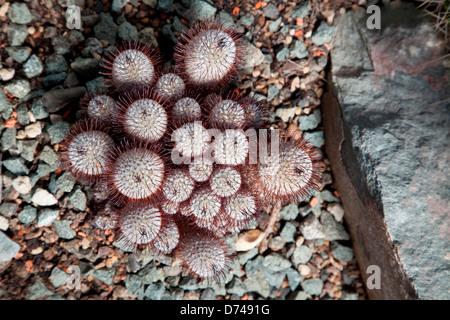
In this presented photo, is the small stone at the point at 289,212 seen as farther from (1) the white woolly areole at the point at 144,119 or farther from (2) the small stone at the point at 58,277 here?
(2) the small stone at the point at 58,277

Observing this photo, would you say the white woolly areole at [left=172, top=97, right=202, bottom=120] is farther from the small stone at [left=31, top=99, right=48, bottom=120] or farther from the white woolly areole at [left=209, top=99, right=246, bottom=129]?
the small stone at [left=31, top=99, right=48, bottom=120]

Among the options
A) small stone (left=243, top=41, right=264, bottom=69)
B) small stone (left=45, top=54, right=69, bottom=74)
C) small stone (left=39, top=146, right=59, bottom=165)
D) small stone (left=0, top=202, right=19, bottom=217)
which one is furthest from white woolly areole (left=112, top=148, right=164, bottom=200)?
small stone (left=243, top=41, right=264, bottom=69)

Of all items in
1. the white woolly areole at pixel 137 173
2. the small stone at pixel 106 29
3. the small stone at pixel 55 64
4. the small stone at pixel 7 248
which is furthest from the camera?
the small stone at pixel 106 29

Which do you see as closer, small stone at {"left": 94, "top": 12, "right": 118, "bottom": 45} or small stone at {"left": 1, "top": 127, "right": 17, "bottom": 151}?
small stone at {"left": 1, "top": 127, "right": 17, "bottom": 151}

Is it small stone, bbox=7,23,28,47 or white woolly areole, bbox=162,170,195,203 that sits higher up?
small stone, bbox=7,23,28,47

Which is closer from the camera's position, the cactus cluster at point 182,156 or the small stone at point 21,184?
the cactus cluster at point 182,156

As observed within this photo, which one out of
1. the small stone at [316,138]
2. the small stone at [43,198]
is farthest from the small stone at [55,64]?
the small stone at [316,138]
